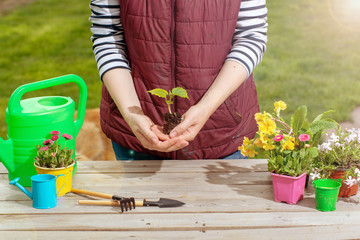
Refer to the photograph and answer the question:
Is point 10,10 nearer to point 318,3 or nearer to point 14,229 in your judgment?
point 318,3

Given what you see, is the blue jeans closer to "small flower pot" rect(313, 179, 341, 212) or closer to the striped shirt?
the striped shirt

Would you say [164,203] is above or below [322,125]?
below

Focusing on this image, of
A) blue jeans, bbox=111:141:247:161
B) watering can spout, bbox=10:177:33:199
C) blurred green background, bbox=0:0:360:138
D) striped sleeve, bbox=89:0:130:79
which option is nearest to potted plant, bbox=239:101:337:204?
blue jeans, bbox=111:141:247:161

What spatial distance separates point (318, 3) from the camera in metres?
7.78

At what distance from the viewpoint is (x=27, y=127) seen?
1.70 meters

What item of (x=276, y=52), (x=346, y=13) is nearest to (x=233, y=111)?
(x=276, y=52)

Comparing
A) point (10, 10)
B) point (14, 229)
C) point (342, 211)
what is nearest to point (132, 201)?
point (14, 229)

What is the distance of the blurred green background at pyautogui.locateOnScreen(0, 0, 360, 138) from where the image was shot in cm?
591

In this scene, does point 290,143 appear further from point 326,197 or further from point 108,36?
point 108,36

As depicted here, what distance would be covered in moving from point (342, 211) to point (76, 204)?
0.87 meters

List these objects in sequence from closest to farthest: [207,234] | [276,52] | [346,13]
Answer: [207,234] < [276,52] < [346,13]

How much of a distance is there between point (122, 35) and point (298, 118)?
2.62 ft

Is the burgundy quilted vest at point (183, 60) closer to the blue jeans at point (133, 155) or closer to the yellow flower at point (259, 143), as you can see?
the blue jeans at point (133, 155)

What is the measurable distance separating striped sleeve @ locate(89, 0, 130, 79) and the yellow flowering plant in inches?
25.1
